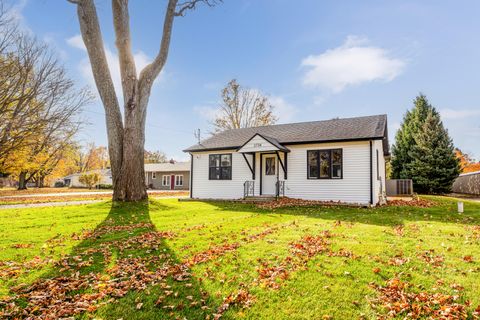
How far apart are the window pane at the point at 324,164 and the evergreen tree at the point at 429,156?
549 inches

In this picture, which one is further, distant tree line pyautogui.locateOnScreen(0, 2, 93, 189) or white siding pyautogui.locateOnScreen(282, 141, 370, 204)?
white siding pyautogui.locateOnScreen(282, 141, 370, 204)

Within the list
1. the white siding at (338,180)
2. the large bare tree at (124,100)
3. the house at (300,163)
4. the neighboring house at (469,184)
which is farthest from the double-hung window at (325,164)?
the neighboring house at (469,184)

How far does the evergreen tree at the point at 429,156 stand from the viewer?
23.3 meters

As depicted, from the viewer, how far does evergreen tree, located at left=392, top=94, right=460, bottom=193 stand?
23.3 metres

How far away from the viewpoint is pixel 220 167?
1758 cm

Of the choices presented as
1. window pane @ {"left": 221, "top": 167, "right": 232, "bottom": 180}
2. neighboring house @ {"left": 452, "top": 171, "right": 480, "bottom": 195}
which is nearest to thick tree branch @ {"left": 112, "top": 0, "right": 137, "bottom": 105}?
window pane @ {"left": 221, "top": 167, "right": 232, "bottom": 180}

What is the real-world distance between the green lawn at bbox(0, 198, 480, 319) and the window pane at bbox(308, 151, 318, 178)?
7290 mm

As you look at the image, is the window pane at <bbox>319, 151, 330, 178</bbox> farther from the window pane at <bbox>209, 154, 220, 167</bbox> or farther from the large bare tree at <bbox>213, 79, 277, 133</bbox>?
the large bare tree at <bbox>213, 79, 277, 133</bbox>

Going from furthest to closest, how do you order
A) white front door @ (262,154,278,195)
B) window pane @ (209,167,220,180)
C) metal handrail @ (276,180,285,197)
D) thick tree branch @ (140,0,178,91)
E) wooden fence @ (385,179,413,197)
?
wooden fence @ (385,179,413,197) → window pane @ (209,167,220,180) → white front door @ (262,154,278,195) → metal handrail @ (276,180,285,197) → thick tree branch @ (140,0,178,91)

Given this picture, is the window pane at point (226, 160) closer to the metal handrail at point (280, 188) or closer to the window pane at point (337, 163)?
the metal handrail at point (280, 188)

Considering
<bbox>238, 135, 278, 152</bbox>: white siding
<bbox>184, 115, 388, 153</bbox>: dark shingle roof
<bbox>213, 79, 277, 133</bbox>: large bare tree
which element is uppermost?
<bbox>213, 79, 277, 133</bbox>: large bare tree

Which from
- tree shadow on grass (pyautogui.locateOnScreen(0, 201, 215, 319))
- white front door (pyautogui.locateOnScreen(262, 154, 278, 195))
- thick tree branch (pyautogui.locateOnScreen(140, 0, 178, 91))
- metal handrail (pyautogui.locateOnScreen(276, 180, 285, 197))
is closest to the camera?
tree shadow on grass (pyautogui.locateOnScreen(0, 201, 215, 319))

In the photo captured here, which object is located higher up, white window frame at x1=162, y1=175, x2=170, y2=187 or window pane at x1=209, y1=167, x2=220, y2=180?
window pane at x1=209, y1=167, x2=220, y2=180

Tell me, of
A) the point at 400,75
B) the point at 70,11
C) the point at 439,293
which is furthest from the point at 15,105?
the point at 400,75
